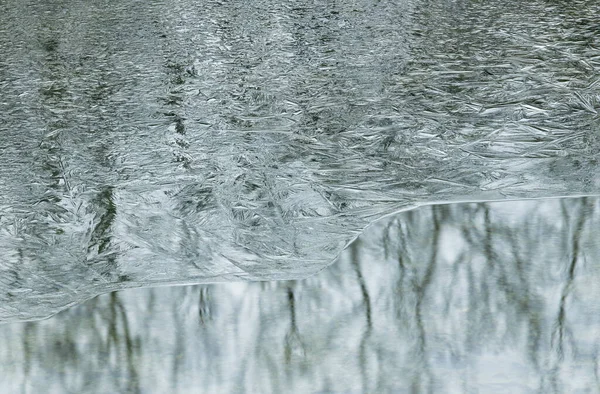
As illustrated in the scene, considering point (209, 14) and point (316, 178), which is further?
point (209, 14)

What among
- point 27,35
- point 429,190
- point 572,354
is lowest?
point 572,354

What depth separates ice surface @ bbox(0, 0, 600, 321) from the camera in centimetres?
196

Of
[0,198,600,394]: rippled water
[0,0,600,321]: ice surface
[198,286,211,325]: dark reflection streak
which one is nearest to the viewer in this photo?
[0,198,600,394]: rippled water

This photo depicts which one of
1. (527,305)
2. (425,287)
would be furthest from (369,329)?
(527,305)

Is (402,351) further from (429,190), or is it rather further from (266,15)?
(266,15)

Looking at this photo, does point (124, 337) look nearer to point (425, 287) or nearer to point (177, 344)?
point (177, 344)

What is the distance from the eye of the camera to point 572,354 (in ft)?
4.75

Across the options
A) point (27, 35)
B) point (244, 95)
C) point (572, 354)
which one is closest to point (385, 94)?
point (244, 95)

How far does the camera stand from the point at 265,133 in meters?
2.61

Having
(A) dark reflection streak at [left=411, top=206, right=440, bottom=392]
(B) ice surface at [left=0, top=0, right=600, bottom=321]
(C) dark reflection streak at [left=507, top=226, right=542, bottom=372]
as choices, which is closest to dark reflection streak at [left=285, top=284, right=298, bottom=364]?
(B) ice surface at [left=0, top=0, right=600, bottom=321]

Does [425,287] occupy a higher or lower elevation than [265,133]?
lower

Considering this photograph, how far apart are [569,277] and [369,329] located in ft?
1.44

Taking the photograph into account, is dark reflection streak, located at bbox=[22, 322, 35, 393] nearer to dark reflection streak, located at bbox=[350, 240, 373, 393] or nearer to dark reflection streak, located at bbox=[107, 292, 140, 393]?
dark reflection streak, located at bbox=[107, 292, 140, 393]

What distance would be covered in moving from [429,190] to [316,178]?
1.06ft
